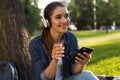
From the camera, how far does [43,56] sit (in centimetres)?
445

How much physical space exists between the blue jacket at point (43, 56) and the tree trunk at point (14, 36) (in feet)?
3.63

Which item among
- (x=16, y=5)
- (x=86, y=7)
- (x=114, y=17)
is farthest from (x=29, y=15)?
(x=86, y=7)

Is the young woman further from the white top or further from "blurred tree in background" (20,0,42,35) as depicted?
"blurred tree in background" (20,0,42,35)

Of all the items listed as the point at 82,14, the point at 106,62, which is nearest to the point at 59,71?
the point at 106,62

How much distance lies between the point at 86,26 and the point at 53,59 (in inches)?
2848

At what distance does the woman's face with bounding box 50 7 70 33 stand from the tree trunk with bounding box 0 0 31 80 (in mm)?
A: 1328

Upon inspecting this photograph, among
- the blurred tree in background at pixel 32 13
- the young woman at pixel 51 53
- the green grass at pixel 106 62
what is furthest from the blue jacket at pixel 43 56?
the blurred tree in background at pixel 32 13

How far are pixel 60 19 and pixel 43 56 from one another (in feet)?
1.47

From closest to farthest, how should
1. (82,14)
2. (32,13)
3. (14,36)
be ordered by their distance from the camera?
1. (14,36)
2. (32,13)
3. (82,14)

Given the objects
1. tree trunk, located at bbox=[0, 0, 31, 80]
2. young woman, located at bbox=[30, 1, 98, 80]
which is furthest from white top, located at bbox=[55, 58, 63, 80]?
tree trunk, located at bbox=[0, 0, 31, 80]

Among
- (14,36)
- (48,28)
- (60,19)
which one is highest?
(60,19)

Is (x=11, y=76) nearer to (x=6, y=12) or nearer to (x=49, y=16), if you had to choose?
(x=49, y=16)

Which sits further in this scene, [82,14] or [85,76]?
[82,14]

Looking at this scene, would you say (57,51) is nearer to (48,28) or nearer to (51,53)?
(51,53)
